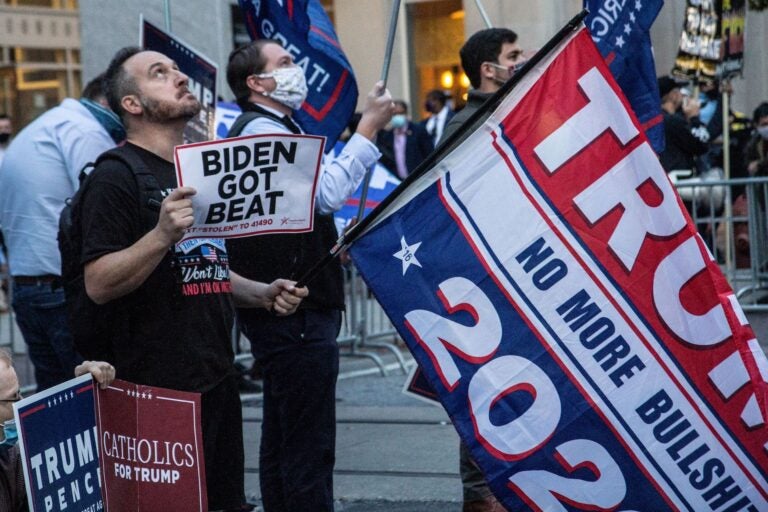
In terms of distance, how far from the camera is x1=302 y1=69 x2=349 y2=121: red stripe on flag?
6.19 metres

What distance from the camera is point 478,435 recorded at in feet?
12.8

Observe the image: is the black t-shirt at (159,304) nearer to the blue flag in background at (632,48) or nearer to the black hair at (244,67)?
the black hair at (244,67)

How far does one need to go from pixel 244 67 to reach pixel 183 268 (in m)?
1.28

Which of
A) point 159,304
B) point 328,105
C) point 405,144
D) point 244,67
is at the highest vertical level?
point 244,67

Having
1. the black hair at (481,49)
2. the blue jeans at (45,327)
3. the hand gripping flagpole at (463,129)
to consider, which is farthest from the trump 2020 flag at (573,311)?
the blue jeans at (45,327)

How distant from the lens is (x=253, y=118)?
16.0 ft

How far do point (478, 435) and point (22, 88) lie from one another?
15.3m

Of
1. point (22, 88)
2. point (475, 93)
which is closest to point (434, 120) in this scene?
point (22, 88)

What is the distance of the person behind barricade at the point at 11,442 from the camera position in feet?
12.0

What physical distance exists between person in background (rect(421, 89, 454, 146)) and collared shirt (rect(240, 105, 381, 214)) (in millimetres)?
11151

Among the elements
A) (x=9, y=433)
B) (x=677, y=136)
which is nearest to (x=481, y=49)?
(x=9, y=433)

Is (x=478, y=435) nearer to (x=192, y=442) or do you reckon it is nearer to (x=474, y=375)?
(x=474, y=375)

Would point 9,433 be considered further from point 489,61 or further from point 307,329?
point 489,61

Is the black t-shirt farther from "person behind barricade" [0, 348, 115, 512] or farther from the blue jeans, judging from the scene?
the blue jeans
